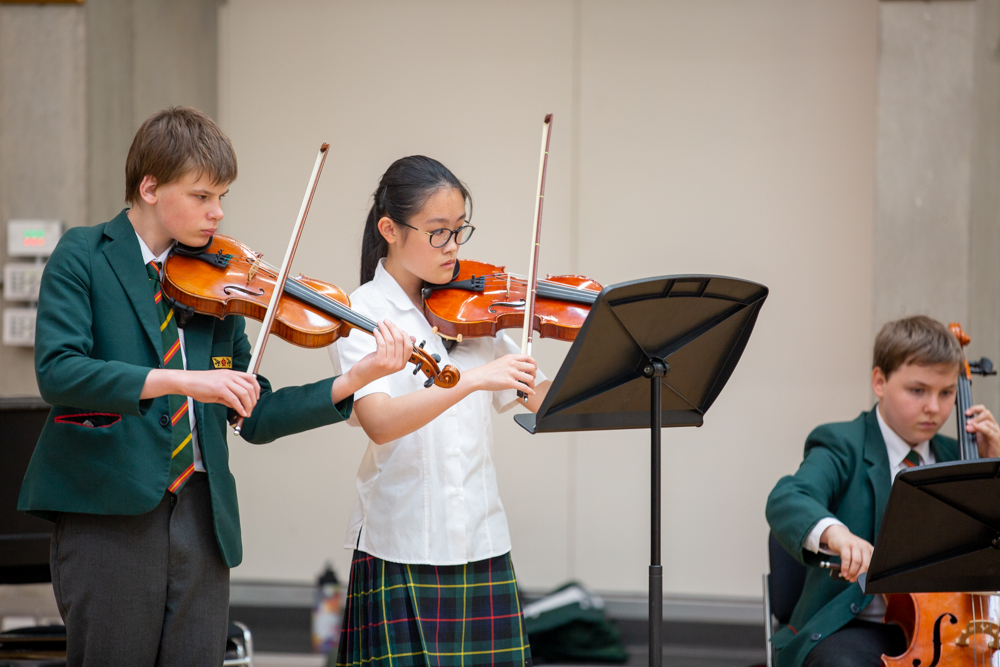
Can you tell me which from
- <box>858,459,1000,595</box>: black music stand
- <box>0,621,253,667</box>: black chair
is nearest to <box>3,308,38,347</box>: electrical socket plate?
<box>0,621,253,667</box>: black chair

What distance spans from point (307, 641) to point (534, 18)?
2668 millimetres

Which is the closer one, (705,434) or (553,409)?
(553,409)

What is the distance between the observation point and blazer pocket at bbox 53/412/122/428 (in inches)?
53.8

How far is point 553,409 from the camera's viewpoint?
1.43m

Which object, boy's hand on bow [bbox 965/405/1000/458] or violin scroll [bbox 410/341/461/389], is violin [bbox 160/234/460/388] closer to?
violin scroll [bbox 410/341/461/389]

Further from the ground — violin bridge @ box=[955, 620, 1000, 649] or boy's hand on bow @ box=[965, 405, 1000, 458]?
boy's hand on bow @ box=[965, 405, 1000, 458]

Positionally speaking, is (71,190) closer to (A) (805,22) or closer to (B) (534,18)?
(B) (534,18)

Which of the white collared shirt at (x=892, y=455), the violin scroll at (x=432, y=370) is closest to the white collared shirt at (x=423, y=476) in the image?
the violin scroll at (x=432, y=370)

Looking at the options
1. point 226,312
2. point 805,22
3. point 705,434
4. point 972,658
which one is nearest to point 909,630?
point 972,658

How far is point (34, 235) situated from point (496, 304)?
6.87 ft

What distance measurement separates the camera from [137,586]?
1.36 m

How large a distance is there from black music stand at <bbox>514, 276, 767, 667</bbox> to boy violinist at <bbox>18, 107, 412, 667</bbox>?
31 centimetres

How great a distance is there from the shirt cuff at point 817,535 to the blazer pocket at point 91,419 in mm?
1326

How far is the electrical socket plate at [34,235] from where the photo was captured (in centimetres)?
306
